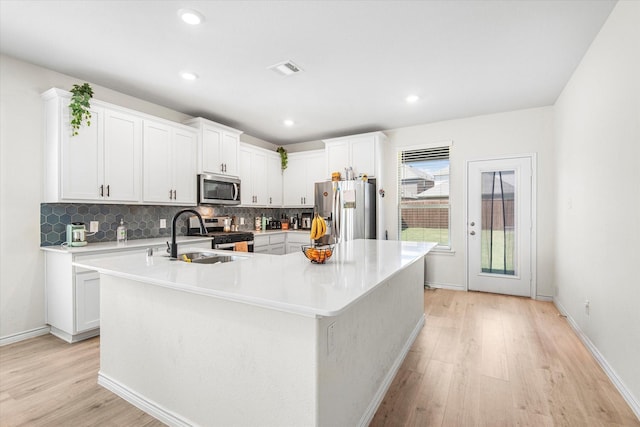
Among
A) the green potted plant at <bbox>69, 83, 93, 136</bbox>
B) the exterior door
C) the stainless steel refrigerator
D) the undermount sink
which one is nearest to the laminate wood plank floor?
the exterior door

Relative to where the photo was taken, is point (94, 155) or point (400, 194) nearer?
point (94, 155)

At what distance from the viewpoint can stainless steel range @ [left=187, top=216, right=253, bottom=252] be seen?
3.98m

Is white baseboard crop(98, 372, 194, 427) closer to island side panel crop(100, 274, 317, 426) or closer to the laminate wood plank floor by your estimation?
island side panel crop(100, 274, 317, 426)

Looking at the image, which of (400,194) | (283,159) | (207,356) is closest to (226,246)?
(283,159)

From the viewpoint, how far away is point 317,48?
2605mm

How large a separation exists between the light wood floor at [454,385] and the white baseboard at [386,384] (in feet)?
0.12

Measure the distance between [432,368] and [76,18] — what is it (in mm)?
3682

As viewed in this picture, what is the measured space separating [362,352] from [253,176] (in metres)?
3.98

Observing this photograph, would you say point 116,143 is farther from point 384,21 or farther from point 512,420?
point 512,420

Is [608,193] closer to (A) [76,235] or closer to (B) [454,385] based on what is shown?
(B) [454,385]

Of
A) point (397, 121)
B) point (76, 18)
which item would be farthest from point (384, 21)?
point (397, 121)

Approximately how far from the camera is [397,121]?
15.3ft

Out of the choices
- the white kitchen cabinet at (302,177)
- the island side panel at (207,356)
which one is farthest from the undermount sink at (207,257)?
the white kitchen cabinet at (302,177)

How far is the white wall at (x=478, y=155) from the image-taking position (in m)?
4.07
